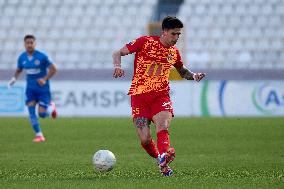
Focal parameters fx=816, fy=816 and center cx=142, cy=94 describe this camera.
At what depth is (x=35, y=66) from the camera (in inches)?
664

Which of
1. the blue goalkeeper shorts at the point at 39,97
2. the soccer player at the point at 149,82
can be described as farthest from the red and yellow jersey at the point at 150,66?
the blue goalkeeper shorts at the point at 39,97

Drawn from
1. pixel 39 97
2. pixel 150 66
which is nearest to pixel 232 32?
pixel 39 97

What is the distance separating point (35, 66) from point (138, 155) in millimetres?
4953

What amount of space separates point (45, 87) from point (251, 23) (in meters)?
14.3

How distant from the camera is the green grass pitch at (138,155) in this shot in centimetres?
859

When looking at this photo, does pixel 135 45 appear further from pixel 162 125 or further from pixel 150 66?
pixel 162 125

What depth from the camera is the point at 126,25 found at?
29938 millimetres

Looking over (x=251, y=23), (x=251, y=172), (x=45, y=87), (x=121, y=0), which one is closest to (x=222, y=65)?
(x=251, y=23)

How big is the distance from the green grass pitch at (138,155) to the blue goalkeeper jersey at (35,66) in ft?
3.66

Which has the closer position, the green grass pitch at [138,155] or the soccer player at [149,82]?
the green grass pitch at [138,155]

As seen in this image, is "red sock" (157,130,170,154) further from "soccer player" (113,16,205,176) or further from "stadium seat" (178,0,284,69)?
"stadium seat" (178,0,284,69)

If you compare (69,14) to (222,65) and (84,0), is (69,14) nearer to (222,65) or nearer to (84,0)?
(84,0)

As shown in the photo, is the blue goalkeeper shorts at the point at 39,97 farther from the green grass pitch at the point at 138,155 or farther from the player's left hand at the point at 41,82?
the green grass pitch at the point at 138,155

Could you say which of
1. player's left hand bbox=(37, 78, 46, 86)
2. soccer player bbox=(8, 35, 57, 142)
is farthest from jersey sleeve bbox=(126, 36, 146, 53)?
soccer player bbox=(8, 35, 57, 142)
